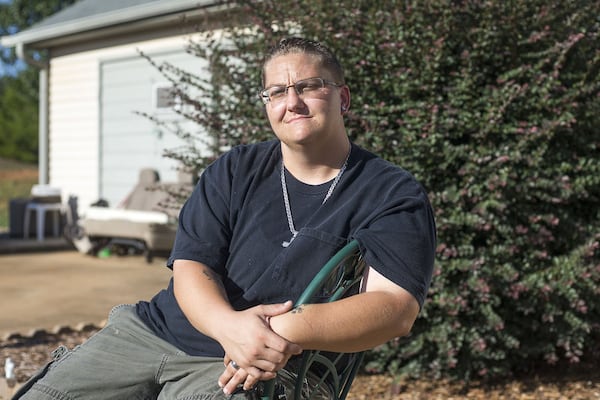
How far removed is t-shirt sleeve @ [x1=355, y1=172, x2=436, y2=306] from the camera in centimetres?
187

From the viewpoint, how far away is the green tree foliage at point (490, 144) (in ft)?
11.9

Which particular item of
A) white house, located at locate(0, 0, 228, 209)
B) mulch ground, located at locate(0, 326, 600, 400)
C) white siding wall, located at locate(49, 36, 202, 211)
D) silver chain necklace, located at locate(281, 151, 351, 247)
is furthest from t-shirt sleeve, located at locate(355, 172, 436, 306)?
white siding wall, located at locate(49, 36, 202, 211)

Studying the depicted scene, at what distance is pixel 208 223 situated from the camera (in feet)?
7.04

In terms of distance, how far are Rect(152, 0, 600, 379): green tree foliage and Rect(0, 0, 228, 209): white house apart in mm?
5512

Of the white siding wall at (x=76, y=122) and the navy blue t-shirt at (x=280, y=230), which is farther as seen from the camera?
the white siding wall at (x=76, y=122)

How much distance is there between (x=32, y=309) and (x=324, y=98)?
4.88m

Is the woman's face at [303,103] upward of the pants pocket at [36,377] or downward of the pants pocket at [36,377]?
upward

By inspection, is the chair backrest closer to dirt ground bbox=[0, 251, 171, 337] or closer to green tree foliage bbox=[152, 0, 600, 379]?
dirt ground bbox=[0, 251, 171, 337]

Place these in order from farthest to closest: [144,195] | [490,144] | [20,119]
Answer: [20,119] → [144,195] → [490,144]

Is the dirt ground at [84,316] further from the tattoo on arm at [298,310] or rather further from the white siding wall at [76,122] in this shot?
the tattoo on arm at [298,310]

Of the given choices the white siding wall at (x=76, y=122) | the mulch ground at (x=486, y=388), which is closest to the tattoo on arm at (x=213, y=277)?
the mulch ground at (x=486, y=388)

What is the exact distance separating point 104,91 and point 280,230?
9196 millimetres

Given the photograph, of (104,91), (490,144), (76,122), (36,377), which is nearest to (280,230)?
(36,377)

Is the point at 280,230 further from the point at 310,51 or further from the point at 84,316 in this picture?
the point at 84,316
